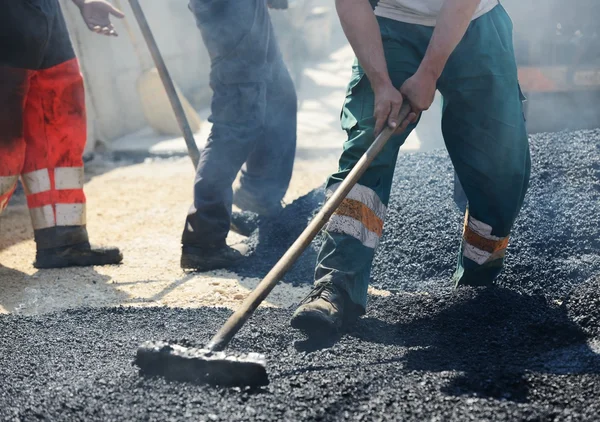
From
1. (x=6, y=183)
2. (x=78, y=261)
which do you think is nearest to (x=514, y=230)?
(x=78, y=261)

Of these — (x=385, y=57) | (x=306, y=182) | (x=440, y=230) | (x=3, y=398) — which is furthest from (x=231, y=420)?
(x=306, y=182)

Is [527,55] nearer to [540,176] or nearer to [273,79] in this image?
[540,176]

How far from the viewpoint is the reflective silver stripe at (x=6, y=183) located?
156 inches

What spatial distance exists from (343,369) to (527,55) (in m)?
4.57

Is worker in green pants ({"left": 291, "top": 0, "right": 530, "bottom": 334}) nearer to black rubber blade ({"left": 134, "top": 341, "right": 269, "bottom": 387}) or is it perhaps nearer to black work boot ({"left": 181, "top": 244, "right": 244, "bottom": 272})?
black rubber blade ({"left": 134, "top": 341, "right": 269, "bottom": 387})

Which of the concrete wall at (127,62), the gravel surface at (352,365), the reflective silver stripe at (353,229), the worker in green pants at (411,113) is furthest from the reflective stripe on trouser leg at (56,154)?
the concrete wall at (127,62)

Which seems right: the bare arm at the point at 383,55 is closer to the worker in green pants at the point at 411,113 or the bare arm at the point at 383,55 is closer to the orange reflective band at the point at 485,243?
the worker in green pants at the point at 411,113

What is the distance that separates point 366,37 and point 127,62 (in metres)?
5.30

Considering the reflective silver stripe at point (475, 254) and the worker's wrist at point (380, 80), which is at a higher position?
the worker's wrist at point (380, 80)

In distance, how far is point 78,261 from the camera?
169 inches

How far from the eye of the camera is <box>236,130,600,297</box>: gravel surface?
362 cm

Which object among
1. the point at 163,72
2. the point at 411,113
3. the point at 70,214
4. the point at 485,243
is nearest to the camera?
the point at 411,113

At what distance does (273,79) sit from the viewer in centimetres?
462

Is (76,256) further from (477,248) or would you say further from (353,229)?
(477,248)
